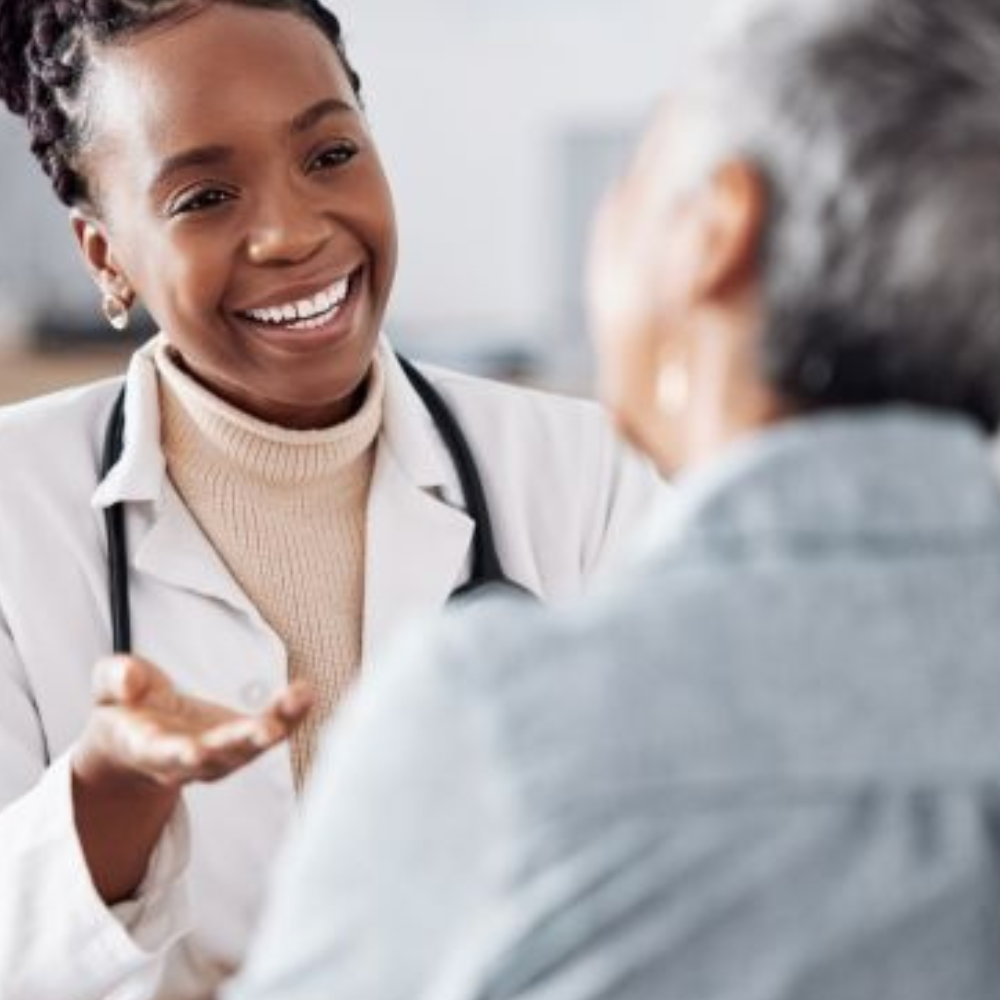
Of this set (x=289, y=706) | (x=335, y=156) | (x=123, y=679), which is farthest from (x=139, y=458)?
(x=289, y=706)

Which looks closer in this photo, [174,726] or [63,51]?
[174,726]

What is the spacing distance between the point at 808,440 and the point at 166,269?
76 cm

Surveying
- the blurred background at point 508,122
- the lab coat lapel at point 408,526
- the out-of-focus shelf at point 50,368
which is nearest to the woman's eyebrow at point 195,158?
the lab coat lapel at point 408,526

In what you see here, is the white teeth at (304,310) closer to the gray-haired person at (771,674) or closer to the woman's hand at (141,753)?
the woman's hand at (141,753)

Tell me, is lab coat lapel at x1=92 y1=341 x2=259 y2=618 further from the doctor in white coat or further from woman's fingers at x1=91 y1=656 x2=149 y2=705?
woman's fingers at x1=91 y1=656 x2=149 y2=705

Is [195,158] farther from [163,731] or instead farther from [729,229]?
[729,229]

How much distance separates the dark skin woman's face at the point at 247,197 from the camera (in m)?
1.29

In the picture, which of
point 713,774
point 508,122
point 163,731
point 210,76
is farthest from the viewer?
point 508,122

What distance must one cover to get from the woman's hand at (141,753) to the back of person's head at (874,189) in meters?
0.29

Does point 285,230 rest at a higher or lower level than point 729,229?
lower

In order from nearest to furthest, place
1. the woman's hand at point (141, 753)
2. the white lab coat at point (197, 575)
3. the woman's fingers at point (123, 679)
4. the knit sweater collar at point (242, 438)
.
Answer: the woman's hand at point (141, 753) → the woman's fingers at point (123, 679) → the white lab coat at point (197, 575) → the knit sweater collar at point (242, 438)

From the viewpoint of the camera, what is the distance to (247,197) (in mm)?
1317

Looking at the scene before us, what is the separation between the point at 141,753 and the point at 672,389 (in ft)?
1.15

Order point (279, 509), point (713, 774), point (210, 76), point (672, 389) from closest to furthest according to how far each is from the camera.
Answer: point (713, 774) < point (672, 389) < point (210, 76) < point (279, 509)
